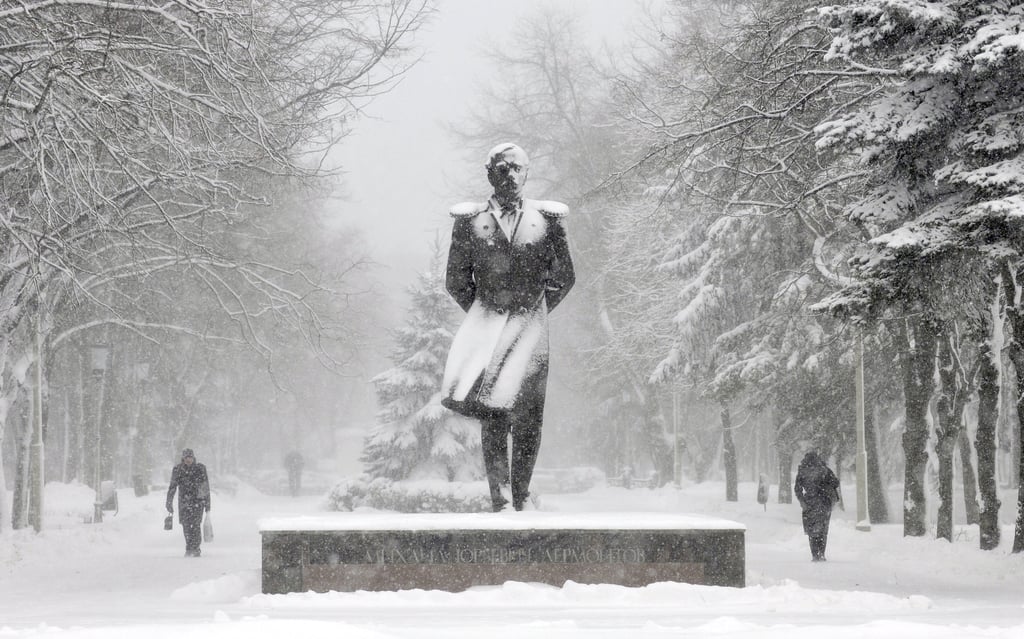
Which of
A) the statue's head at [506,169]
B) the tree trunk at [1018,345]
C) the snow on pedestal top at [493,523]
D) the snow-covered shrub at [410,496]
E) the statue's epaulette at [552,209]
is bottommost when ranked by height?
the snow-covered shrub at [410,496]

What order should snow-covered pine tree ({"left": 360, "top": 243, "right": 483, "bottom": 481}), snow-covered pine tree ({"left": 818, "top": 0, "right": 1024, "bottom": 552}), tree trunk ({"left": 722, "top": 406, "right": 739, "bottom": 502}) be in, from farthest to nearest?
tree trunk ({"left": 722, "top": 406, "right": 739, "bottom": 502}) → snow-covered pine tree ({"left": 360, "top": 243, "right": 483, "bottom": 481}) → snow-covered pine tree ({"left": 818, "top": 0, "right": 1024, "bottom": 552})

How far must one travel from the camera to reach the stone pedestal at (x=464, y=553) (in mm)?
9500

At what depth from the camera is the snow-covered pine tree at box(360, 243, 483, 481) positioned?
1211 inches

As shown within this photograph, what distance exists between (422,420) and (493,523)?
21.4 metres

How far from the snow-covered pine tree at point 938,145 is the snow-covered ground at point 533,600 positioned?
3.06 meters

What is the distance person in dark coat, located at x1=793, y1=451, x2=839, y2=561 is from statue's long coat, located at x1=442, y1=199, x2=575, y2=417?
26.7 feet

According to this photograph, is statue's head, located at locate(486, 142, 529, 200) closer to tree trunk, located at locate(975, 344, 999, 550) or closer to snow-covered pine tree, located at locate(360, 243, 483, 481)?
tree trunk, located at locate(975, 344, 999, 550)

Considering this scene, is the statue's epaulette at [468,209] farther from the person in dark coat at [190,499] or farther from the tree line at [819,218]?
the person in dark coat at [190,499]

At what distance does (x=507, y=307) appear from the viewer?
10773mm

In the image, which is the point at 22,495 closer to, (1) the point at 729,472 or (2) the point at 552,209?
(2) the point at 552,209

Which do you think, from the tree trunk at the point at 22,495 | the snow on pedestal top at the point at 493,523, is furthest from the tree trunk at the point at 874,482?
the snow on pedestal top at the point at 493,523

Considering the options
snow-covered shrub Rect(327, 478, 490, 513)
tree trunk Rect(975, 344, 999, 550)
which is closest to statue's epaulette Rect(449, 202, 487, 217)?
tree trunk Rect(975, 344, 999, 550)

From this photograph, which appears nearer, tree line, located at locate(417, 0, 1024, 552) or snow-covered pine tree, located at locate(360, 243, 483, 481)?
tree line, located at locate(417, 0, 1024, 552)

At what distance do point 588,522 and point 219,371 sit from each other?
123 feet
